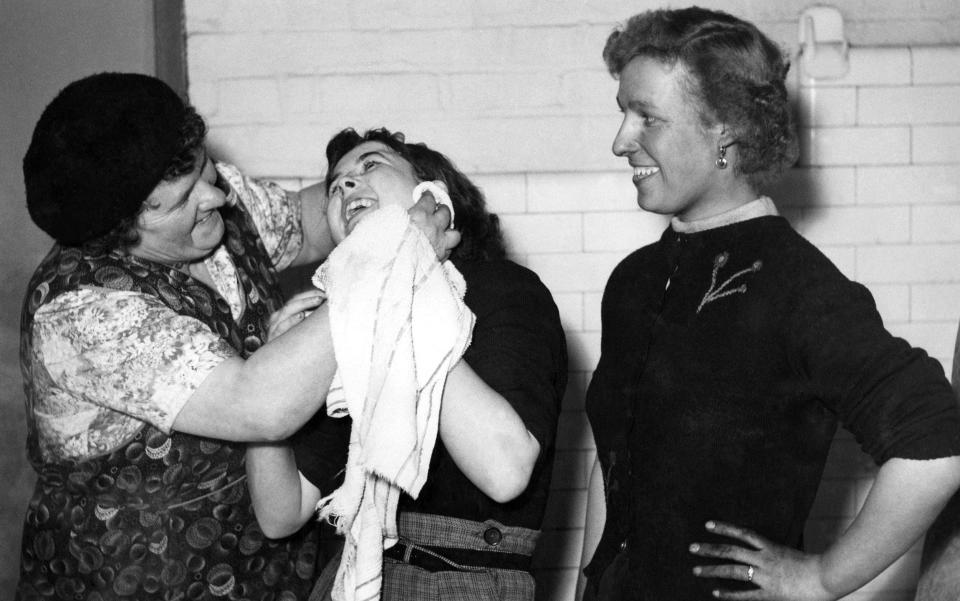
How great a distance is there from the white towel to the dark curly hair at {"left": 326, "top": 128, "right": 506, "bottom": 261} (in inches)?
12.1

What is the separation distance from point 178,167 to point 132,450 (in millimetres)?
537

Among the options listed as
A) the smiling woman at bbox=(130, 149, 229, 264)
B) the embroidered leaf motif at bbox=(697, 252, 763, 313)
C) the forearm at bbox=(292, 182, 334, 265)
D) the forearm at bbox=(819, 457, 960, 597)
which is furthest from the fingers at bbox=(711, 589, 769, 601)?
the forearm at bbox=(292, 182, 334, 265)

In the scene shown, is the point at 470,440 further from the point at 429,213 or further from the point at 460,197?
the point at 460,197

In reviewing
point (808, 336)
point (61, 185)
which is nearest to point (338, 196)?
point (61, 185)

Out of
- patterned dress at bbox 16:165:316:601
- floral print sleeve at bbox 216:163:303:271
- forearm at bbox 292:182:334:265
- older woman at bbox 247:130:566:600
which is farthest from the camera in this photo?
forearm at bbox 292:182:334:265

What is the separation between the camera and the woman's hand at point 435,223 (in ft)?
5.78

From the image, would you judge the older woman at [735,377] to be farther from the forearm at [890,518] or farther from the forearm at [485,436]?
the forearm at [485,436]

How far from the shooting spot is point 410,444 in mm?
1590

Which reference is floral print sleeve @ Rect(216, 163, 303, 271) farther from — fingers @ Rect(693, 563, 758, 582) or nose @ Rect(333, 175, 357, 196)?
fingers @ Rect(693, 563, 758, 582)

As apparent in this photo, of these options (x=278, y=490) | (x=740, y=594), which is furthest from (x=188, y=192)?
(x=740, y=594)

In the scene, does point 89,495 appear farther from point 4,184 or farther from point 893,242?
point 893,242

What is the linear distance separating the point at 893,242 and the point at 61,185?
8.32 ft

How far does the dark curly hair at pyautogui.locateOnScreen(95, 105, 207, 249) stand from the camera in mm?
1951

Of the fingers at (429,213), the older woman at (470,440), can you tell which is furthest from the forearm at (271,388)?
the fingers at (429,213)
